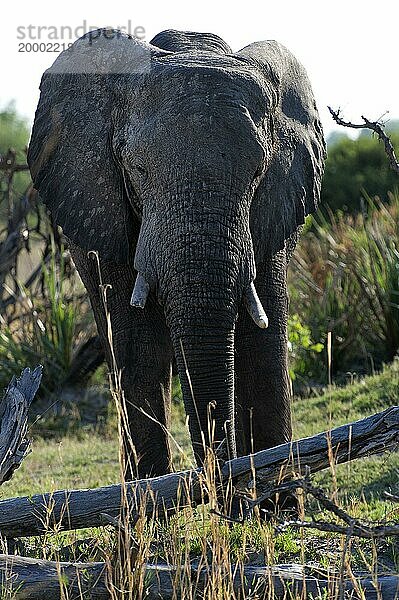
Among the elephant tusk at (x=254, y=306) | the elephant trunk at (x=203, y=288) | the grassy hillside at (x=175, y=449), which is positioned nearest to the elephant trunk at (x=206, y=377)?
the elephant trunk at (x=203, y=288)

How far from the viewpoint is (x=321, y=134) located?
6.83 metres

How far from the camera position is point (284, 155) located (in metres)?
6.11

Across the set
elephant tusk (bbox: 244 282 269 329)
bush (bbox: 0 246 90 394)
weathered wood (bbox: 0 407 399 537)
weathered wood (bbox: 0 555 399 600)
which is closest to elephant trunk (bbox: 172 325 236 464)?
elephant tusk (bbox: 244 282 269 329)

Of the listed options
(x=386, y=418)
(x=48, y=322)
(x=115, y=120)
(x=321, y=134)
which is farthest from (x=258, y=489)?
(x=48, y=322)

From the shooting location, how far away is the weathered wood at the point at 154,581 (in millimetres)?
3977

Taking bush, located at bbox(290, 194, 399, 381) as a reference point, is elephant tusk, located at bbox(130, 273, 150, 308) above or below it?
above

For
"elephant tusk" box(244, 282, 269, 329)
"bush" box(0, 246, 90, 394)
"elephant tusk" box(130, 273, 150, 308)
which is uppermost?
"elephant tusk" box(130, 273, 150, 308)

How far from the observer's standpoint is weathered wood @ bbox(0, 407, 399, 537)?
4.52 metres

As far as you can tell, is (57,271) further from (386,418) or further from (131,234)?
(386,418)

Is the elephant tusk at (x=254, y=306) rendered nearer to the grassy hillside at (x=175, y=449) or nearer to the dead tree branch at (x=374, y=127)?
the dead tree branch at (x=374, y=127)

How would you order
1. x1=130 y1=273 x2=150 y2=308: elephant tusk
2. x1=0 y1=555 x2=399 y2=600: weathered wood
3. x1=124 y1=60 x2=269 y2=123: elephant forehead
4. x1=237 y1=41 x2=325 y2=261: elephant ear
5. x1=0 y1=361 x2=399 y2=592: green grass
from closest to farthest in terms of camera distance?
1. x1=0 y1=555 x2=399 y2=600: weathered wood
2. x1=0 y1=361 x2=399 y2=592: green grass
3. x1=130 y1=273 x2=150 y2=308: elephant tusk
4. x1=124 y1=60 x2=269 y2=123: elephant forehead
5. x1=237 y1=41 x2=325 y2=261: elephant ear

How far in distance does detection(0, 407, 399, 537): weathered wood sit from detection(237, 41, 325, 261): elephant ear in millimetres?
1542

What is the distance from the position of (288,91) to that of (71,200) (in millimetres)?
1393

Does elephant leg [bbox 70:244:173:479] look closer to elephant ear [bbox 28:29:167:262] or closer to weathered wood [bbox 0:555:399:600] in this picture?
elephant ear [bbox 28:29:167:262]
